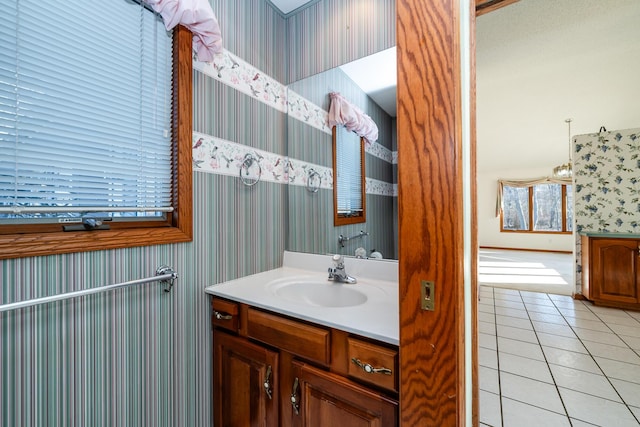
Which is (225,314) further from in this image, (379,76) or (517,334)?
(517,334)

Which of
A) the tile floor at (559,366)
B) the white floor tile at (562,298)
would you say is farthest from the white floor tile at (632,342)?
the white floor tile at (562,298)

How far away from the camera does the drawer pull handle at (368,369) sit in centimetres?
81

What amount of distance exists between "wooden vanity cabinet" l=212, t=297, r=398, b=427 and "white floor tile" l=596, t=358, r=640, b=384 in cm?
222

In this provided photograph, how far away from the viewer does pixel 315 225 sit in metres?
1.75

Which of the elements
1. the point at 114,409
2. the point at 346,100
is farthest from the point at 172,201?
the point at 346,100

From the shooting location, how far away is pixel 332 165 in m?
1.72

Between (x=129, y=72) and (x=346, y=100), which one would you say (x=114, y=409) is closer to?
(x=129, y=72)

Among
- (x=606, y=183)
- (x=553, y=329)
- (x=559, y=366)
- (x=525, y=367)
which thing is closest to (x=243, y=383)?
(x=525, y=367)

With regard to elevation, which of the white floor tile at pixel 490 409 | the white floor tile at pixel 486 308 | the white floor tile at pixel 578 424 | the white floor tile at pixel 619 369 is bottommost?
the white floor tile at pixel 490 409

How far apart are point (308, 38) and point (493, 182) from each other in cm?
837

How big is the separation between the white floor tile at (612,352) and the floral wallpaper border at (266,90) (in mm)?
2445

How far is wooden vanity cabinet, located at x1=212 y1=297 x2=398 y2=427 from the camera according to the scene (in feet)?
2.78

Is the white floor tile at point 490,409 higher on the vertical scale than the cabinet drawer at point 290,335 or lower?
lower

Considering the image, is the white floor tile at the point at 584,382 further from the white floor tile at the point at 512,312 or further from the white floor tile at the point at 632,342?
the white floor tile at the point at 512,312
